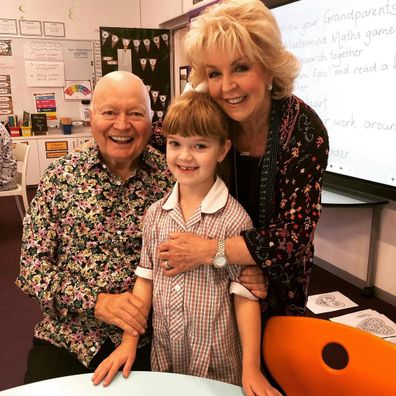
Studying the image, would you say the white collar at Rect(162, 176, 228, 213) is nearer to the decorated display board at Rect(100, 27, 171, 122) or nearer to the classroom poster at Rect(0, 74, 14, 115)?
the decorated display board at Rect(100, 27, 171, 122)

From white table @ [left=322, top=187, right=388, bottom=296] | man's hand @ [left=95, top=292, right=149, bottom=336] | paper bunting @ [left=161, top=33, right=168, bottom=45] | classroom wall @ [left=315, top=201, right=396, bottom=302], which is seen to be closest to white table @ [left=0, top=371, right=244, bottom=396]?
man's hand @ [left=95, top=292, right=149, bottom=336]

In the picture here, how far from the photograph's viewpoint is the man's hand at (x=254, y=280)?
1.21m

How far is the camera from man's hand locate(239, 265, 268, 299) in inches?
47.5

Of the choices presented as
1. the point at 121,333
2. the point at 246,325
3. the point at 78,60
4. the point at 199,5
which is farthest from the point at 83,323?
the point at 78,60

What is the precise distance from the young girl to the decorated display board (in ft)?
14.4

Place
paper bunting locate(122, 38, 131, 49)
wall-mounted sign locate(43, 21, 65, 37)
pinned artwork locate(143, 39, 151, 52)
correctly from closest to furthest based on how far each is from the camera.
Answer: paper bunting locate(122, 38, 131, 49), pinned artwork locate(143, 39, 151, 52), wall-mounted sign locate(43, 21, 65, 37)

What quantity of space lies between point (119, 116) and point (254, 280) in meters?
0.73

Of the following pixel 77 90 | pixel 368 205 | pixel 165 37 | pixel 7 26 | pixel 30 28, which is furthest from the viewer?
pixel 77 90

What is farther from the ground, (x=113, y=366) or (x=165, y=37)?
(x=165, y=37)

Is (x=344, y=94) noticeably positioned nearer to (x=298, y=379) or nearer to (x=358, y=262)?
(x=358, y=262)

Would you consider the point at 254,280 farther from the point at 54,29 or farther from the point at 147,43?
the point at 54,29

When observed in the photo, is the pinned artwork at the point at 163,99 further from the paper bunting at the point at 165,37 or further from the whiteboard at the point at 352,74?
the whiteboard at the point at 352,74

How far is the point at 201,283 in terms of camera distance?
1.21 meters

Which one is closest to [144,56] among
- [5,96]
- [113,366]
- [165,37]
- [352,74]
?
[165,37]
